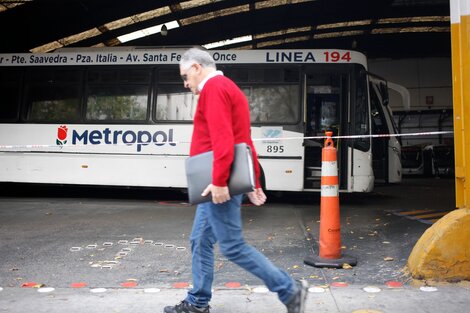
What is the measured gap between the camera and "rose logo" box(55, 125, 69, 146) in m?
10.2

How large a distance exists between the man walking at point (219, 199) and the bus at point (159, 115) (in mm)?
6332

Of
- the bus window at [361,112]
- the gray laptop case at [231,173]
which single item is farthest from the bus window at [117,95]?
the gray laptop case at [231,173]

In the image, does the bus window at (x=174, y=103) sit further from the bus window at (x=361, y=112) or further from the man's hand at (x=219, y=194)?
the man's hand at (x=219, y=194)

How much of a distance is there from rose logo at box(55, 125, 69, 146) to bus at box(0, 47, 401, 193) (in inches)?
0.9

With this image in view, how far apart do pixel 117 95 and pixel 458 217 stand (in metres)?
8.03

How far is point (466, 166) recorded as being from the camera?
411 cm

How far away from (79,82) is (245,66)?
386cm

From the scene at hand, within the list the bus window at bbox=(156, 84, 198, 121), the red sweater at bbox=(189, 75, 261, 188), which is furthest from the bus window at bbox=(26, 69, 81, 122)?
the red sweater at bbox=(189, 75, 261, 188)

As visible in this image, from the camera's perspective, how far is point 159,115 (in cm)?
1005

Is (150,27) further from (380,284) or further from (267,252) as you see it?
(380,284)

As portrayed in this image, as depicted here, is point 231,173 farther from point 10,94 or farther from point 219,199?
point 10,94

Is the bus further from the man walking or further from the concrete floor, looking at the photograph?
the man walking

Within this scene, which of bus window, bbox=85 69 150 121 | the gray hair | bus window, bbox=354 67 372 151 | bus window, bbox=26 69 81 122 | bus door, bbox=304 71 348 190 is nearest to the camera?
the gray hair

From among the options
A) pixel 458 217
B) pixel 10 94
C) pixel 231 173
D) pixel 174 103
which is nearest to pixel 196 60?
pixel 231 173
